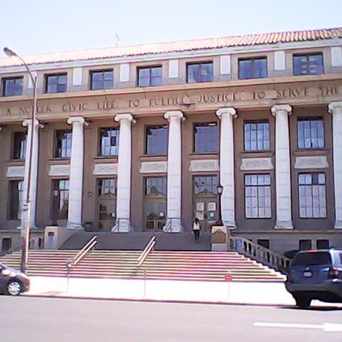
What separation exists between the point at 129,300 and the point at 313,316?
6717 millimetres

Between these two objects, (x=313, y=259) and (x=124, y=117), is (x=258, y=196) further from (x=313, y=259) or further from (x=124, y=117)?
(x=313, y=259)

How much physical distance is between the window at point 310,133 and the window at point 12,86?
2045cm

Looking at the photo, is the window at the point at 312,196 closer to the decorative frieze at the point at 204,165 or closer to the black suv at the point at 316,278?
the decorative frieze at the point at 204,165

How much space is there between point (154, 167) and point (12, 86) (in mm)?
12887

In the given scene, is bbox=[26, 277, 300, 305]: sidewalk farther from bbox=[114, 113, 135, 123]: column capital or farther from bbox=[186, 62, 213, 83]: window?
bbox=[186, 62, 213, 83]: window

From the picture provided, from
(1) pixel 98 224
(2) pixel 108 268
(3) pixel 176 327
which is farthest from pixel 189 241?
(3) pixel 176 327

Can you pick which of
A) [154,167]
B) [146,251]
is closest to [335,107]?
[154,167]

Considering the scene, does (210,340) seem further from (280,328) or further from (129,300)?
(129,300)

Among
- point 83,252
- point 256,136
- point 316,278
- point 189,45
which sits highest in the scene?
point 189,45

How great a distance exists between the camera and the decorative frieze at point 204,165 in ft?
121

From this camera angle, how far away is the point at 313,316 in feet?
43.8

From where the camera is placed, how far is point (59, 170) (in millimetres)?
39500

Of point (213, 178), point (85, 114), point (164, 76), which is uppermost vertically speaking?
point (164, 76)

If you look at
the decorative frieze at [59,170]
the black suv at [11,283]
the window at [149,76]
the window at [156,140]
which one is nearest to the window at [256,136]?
the window at [156,140]
